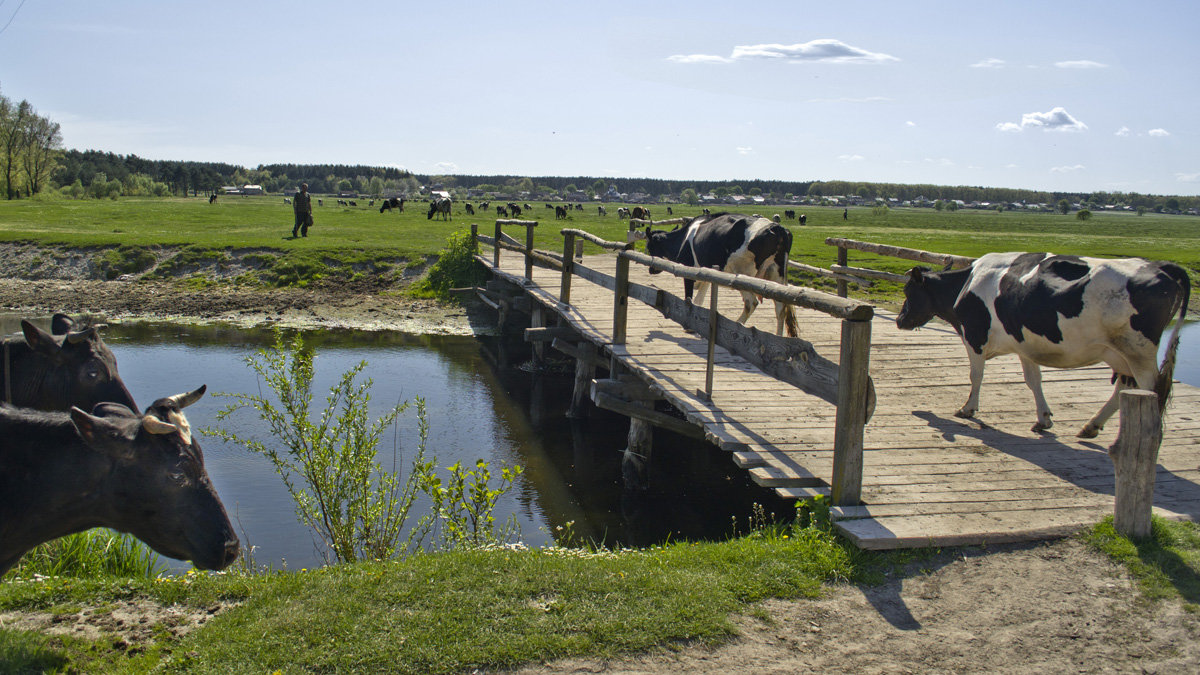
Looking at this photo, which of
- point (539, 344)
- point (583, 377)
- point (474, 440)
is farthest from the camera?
point (539, 344)

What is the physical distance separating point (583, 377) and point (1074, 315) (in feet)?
23.8

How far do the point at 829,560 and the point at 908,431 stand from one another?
8.47ft

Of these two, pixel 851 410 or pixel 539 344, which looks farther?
pixel 539 344

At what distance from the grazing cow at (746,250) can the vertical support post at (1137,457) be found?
5.93 m

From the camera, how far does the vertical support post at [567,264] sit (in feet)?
41.7

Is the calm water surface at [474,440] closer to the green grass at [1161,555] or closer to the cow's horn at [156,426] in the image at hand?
the green grass at [1161,555]

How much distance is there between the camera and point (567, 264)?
1306cm

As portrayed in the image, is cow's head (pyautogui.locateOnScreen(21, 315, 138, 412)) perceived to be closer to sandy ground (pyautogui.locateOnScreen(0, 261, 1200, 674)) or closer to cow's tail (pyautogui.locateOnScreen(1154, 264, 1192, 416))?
sandy ground (pyautogui.locateOnScreen(0, 261, 1200, 674))

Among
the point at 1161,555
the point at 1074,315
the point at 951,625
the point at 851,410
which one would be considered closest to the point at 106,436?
the point at 851,410

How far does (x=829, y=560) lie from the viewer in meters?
4.92

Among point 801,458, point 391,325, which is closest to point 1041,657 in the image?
point 801,458

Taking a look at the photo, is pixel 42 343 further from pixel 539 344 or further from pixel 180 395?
pixel 539 344

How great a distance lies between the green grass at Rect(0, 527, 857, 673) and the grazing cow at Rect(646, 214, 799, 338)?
640 centimetres

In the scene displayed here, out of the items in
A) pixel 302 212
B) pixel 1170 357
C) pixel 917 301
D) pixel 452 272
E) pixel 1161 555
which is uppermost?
pixel 302 212
